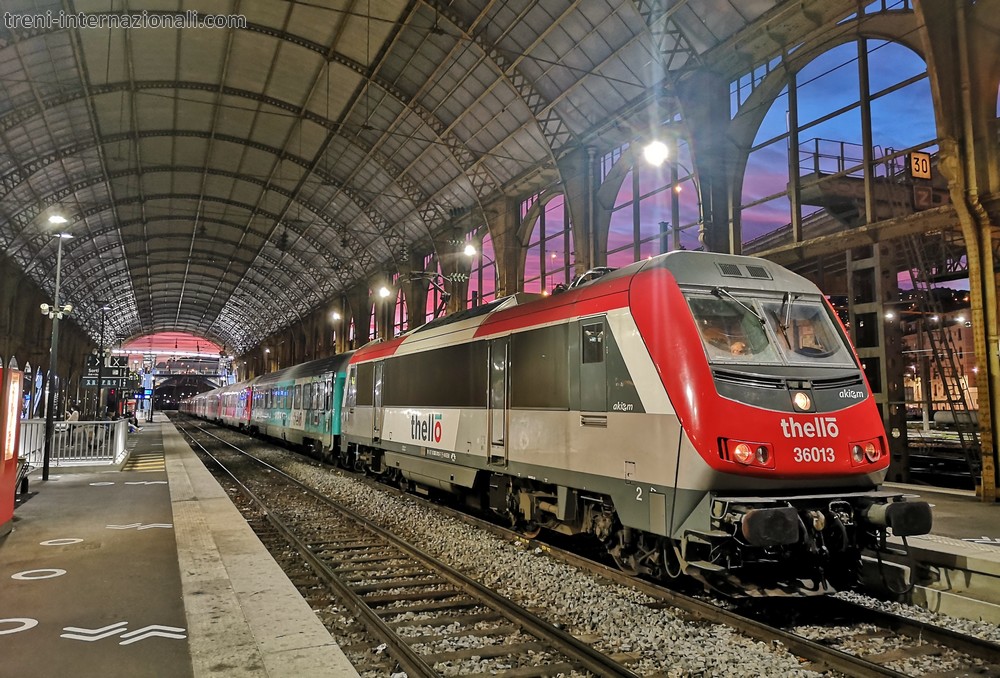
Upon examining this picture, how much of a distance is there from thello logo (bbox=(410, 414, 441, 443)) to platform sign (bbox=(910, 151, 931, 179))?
34.2ft

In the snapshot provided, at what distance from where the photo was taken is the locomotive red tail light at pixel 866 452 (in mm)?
6328

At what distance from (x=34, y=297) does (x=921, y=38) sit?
169ft

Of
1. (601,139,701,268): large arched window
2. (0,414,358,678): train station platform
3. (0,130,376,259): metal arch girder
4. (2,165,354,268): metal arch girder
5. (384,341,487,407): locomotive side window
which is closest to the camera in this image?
(0,414,358,678): train station platform

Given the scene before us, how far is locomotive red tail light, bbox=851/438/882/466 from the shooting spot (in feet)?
20.8

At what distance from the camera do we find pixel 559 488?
27.2 feet

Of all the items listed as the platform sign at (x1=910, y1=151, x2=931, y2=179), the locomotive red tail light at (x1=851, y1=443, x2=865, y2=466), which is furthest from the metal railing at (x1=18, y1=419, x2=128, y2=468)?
the platform sign at (x1=910, y1=151, x2=931, y2=179)

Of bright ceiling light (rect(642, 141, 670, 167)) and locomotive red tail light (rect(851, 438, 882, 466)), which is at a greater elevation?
bright ceiling light (rect(642, 141, 670, 167))

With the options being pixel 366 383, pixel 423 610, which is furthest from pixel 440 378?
pixel 423 610

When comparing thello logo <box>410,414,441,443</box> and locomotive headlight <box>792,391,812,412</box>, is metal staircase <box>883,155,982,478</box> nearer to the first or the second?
locomotive headlight <box>792,391,812,412</box>

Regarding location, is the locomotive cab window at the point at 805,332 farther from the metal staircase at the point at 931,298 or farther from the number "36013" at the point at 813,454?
the metal staircase at the point at 931,298

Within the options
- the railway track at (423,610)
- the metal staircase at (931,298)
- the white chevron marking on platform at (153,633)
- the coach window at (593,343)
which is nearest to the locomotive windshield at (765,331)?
the coach window at (593,343)

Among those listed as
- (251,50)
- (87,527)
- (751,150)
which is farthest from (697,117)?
(251,50)

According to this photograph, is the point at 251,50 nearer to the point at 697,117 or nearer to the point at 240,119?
the point at 240,119

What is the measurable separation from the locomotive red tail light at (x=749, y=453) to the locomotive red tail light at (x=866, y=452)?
0.97 m
